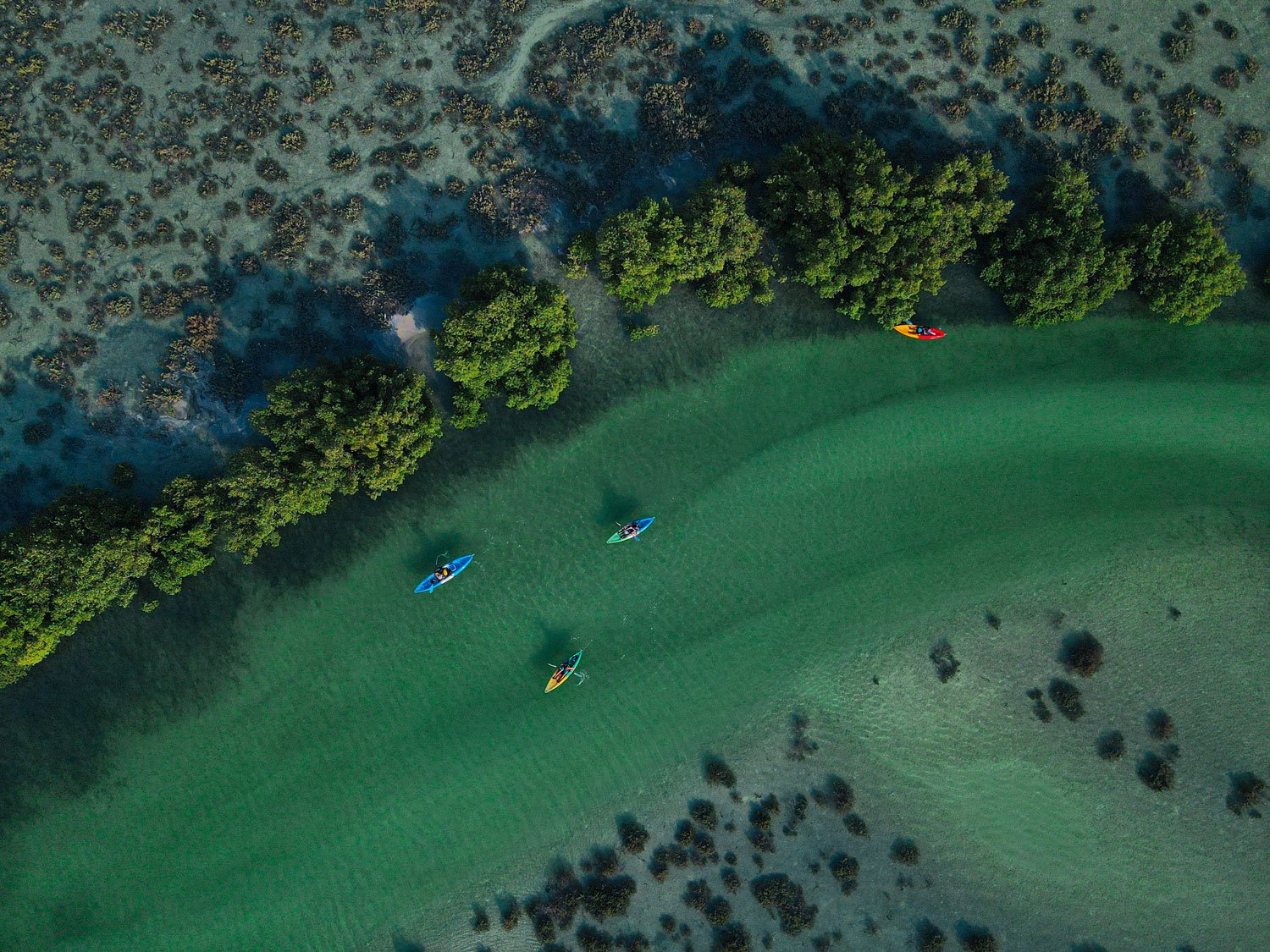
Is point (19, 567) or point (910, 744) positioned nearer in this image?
point (19, 567)

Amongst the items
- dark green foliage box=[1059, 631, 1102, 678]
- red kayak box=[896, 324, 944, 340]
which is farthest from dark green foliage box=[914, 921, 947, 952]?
red kayak box=[896, 324, 944, 340]

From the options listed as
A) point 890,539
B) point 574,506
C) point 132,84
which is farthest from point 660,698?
point 132,84

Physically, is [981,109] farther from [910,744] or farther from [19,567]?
[19,567]

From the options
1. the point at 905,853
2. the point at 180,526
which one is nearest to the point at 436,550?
the point at 180,526

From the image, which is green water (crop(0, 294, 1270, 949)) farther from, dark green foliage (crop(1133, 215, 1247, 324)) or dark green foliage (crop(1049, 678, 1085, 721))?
dark green foliage (crop(1133, 215, 1247, 324))

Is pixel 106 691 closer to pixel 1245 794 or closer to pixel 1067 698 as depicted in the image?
pixel 1067 698

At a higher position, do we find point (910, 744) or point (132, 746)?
point (132, 746)
